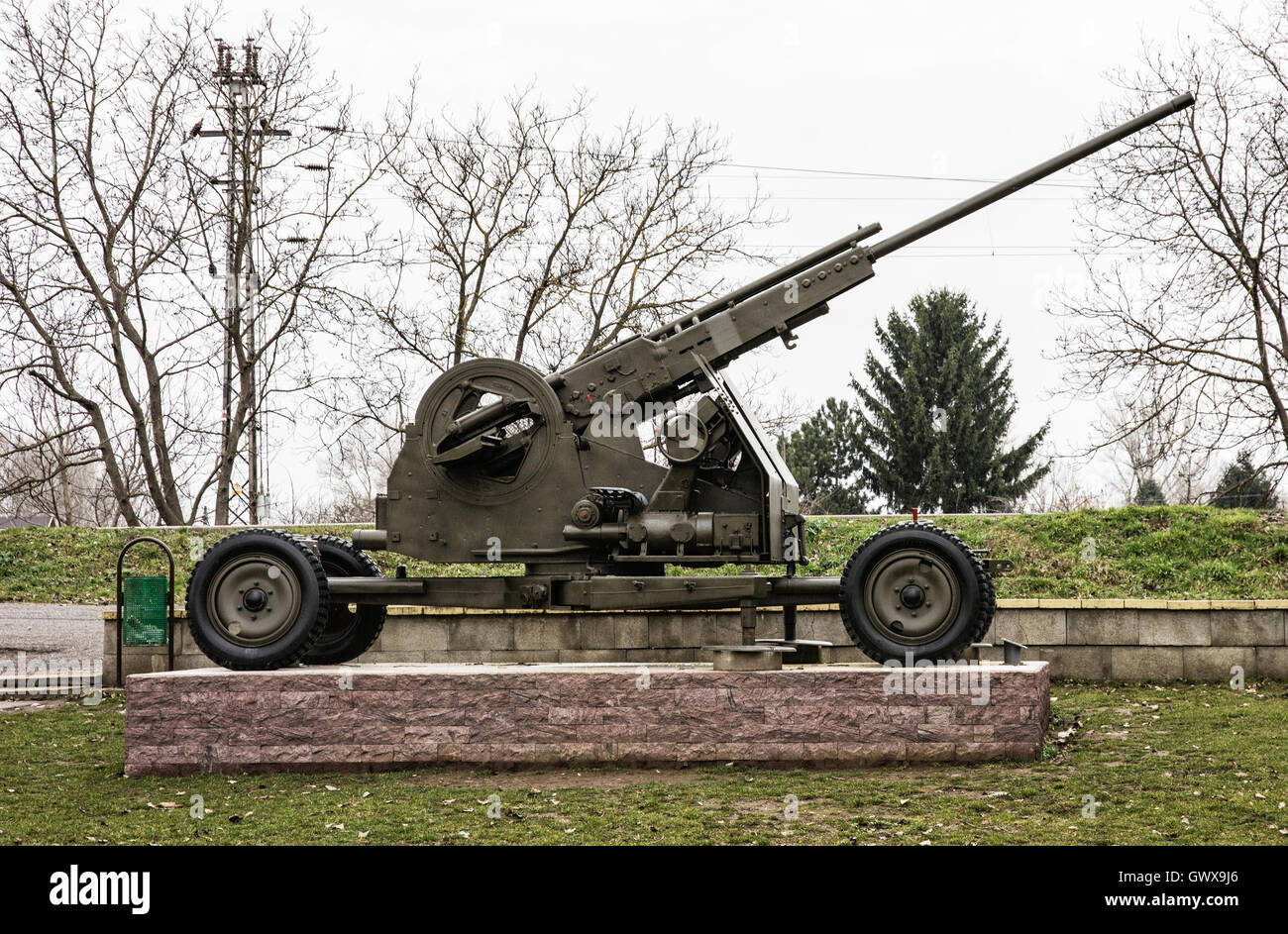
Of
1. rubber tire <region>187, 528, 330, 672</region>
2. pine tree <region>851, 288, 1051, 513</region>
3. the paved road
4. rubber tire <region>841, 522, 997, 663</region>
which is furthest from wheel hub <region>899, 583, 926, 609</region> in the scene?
pine tree <region>851, 288, 1051, 513</region>

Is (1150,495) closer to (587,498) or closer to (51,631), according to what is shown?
(51,631)

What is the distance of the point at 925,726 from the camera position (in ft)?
28.8

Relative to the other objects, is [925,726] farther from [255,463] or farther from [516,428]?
[255,463]

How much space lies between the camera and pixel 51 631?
1767 cm

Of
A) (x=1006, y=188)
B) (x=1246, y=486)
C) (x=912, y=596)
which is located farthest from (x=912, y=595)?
(x=1246, y=486)

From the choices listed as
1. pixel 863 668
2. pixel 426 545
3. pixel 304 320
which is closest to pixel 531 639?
pixel 426 545

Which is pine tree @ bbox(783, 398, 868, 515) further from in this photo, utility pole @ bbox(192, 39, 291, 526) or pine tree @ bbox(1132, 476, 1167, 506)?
utility pole @ bbox(192, 39, 291, 526)

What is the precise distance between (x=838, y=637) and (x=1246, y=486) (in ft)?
63.7

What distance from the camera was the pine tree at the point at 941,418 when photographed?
37.8m

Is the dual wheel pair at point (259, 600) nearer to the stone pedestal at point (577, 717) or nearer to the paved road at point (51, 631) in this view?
the stone pedestal at point (577, 717)

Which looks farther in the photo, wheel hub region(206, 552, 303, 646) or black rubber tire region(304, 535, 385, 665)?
black rubber tire region(304, 535, 385, 665)

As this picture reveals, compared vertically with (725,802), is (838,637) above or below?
above

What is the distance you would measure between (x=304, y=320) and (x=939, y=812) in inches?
719

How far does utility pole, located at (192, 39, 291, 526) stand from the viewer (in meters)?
22.4
